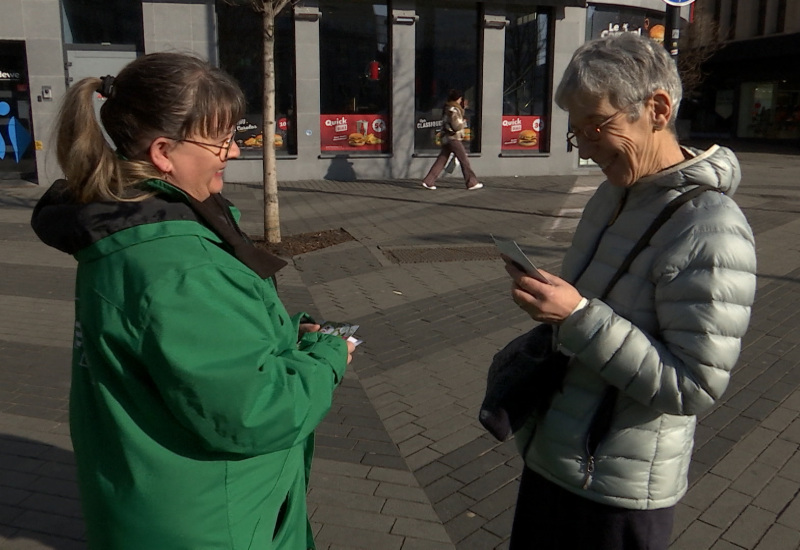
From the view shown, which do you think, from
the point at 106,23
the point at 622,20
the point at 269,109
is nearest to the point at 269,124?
the point at 269,109

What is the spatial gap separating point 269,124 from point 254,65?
282 inches

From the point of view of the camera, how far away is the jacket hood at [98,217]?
156 centimetres

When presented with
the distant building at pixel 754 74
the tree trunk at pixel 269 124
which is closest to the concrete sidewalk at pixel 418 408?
the tree trunk at pixel 269 124

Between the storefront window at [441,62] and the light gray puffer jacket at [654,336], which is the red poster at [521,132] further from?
the light gray puffer jacket at [654,336]

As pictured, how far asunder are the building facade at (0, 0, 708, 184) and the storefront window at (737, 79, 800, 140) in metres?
22.0

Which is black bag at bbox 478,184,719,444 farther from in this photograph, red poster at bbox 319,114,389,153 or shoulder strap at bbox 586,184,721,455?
red poster at bbox 319,114,389,153

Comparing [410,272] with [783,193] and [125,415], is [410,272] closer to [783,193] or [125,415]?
[125,415]

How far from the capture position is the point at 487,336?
602 centimetres

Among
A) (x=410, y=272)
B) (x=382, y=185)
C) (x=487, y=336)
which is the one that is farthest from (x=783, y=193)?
(x=487, y=336)

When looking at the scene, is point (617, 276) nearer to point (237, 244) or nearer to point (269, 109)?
point (237, 244)

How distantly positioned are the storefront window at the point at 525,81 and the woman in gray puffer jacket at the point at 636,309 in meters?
15.5

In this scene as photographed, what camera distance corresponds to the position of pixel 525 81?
1719 cm

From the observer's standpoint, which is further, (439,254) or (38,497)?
(439,254)

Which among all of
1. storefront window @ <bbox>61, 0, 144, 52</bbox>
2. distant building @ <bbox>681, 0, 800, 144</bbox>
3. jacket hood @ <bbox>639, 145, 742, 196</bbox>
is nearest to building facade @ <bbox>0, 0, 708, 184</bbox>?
storefront window @ <bbox>61, 0, 144, 52</bbox>
